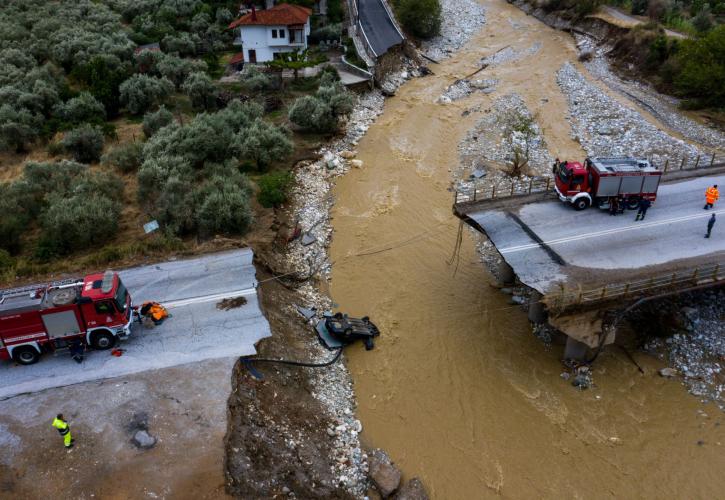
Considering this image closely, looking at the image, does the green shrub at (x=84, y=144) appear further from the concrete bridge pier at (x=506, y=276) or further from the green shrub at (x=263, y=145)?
the concrete bridge pier at (x=506, y=276)

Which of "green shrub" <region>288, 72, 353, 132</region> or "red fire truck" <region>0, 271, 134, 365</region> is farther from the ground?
"red fire truck" <region>0, 271, 134, 365</region>

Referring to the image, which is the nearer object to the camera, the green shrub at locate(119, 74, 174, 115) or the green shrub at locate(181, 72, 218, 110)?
the green shrub at locate(181, 72, 218, 110)

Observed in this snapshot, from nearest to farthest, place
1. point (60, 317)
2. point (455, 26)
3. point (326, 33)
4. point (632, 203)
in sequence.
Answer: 1. point (60, 317)
2. point (632, 203)
3. point (326, 33)
4. point (455, 26)

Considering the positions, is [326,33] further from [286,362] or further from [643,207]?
[286,362]

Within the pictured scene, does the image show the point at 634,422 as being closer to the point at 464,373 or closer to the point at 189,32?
the point at 464,373

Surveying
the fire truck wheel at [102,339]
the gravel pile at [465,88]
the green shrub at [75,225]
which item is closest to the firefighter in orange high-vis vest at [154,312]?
the fire truck wheel at [102,339]

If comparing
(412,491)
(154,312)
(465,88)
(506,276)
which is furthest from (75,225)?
(465,88)

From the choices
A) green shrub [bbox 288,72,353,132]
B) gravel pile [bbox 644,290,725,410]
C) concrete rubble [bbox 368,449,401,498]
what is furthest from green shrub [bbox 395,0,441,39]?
concrete rubble [bbox 368,449,401,498]

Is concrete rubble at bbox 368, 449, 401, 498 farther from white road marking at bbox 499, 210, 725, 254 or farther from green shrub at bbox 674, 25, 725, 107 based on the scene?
green shrub at bbox 674, 25, 725, 107
